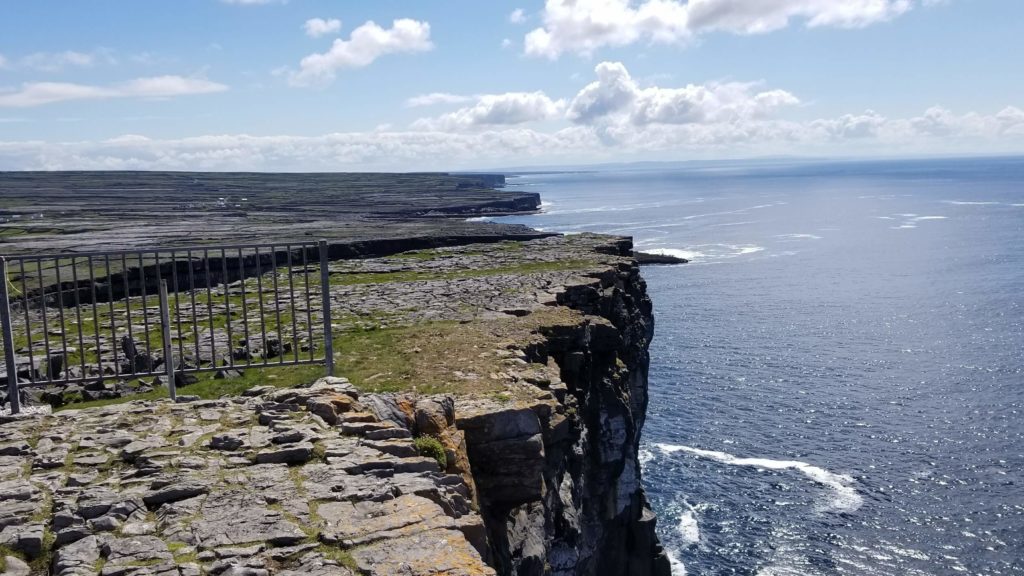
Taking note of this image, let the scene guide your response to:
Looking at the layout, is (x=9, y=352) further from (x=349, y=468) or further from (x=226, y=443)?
(x=349, y=468)

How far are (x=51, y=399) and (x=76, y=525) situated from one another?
941 centimetres

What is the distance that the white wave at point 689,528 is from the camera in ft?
129

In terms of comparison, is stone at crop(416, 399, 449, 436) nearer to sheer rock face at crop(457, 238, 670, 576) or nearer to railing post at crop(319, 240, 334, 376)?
sheer rock face at crop(457, 238, 670, 576)

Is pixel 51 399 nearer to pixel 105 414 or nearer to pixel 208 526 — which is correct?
pixel 105 414

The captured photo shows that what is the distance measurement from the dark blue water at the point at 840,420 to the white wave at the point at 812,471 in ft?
0.39

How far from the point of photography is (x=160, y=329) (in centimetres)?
2516

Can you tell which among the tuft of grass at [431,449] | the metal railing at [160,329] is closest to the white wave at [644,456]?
the metal railing at [160,329]

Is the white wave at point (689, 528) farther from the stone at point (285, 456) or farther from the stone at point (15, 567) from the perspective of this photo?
the stone at point (15, 567)

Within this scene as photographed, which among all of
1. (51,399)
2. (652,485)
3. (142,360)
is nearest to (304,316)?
(142,360)

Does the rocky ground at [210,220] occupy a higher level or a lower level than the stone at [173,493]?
lower

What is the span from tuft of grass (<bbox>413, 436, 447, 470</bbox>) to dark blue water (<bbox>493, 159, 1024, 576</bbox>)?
1083 inches

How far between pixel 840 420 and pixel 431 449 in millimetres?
43725

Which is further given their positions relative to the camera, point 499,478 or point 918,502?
point 918,502

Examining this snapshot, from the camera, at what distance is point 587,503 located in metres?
26.4
